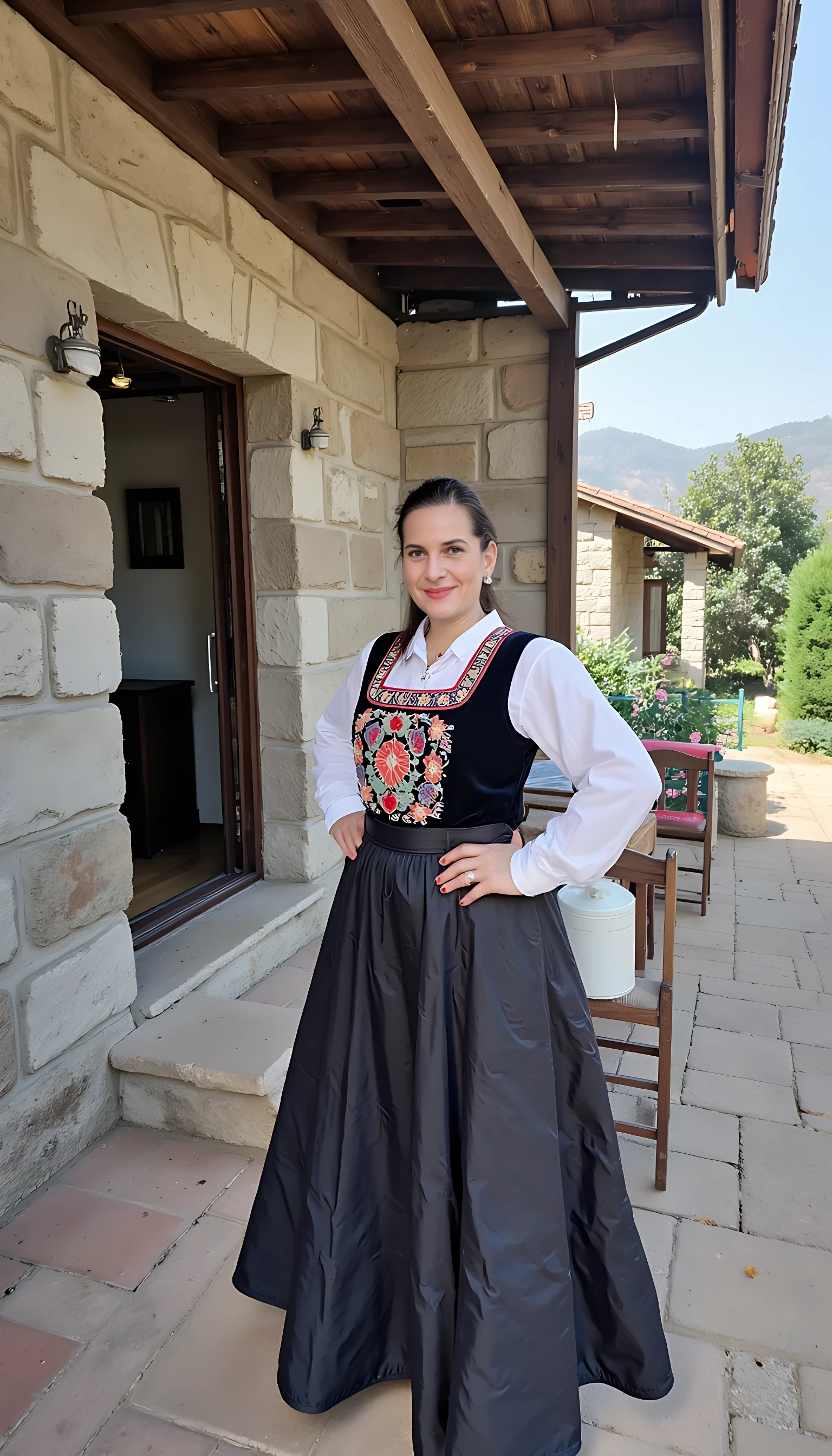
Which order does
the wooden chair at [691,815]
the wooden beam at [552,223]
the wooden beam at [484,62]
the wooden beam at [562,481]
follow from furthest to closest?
the wooden chair at [691,815] → the wooden beam at [562,481] → the wooden beam at [552,223] → the wooden beam at [484,62]

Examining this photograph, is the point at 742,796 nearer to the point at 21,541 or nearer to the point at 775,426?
the point at 21,541

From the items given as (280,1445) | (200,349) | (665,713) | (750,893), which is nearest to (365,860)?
(280,1445)

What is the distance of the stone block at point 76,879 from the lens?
2.07 metres

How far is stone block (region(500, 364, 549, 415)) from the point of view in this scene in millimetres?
3918

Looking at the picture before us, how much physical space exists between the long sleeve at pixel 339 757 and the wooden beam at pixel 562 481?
7.23 ft

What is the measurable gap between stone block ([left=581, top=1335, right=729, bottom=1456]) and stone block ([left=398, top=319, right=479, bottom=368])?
369 centimetres

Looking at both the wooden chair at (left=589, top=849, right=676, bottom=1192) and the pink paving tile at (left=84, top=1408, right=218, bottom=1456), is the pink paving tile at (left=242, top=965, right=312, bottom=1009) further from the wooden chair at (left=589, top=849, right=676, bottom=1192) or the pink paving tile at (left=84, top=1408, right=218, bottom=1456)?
the pink paving tile at (left=84, top=1408, right=218, bottom=1456)

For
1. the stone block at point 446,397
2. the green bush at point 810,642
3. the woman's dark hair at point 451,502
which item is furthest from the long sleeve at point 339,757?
the green bush at point 810,642

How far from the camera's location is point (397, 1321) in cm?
156

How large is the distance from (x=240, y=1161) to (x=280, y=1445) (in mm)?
822

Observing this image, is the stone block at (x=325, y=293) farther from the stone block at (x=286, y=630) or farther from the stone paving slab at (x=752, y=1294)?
the stone paving slab at (x=752, y=1294)

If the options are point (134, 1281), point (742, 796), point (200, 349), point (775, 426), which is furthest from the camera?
point (775, 426)

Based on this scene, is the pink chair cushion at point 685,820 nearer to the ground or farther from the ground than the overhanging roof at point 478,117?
nearer to the ground

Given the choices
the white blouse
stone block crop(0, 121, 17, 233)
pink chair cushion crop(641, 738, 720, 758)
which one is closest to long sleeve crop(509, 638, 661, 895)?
the white blouse
